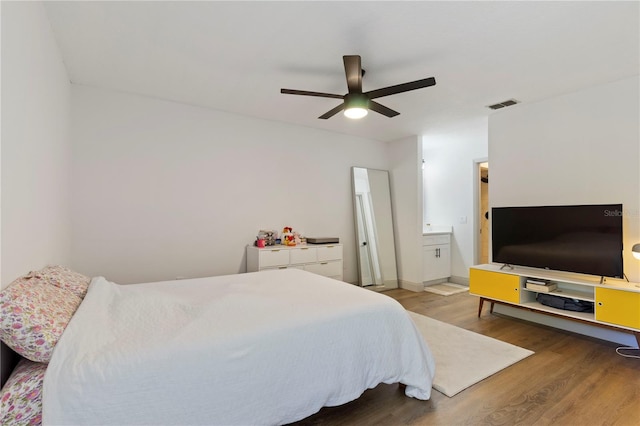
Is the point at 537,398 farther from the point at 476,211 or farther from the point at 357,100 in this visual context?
the point at 476,211

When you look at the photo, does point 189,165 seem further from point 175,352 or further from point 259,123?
point 175,352

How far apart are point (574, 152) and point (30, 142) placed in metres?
4.73

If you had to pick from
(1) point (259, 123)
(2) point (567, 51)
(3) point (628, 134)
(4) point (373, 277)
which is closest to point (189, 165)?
(1) point (259, 123)

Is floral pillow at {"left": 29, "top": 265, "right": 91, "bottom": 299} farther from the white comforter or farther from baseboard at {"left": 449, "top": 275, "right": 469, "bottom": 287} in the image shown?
baseboard at {"left": 449, "top": 275, "right": 469, "bottom": 287}

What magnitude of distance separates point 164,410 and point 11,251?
3.72 feet

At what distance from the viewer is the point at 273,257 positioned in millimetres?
3818

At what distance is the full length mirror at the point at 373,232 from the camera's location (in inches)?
197

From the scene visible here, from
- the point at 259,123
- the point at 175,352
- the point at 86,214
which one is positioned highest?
the point at 259,123

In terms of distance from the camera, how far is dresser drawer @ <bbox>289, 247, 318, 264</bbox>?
13.0 feet

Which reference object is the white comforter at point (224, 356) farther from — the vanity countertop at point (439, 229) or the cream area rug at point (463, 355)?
the vanity countertop at point (439, 229)

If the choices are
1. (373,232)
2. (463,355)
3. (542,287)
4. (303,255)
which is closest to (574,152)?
(542,287)

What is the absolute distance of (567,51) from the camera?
8.10 feet

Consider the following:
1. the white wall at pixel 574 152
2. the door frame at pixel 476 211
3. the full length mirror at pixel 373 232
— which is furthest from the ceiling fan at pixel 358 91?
the door frame at pixel 476 211

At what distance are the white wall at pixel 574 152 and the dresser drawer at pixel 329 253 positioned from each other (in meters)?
2.14
